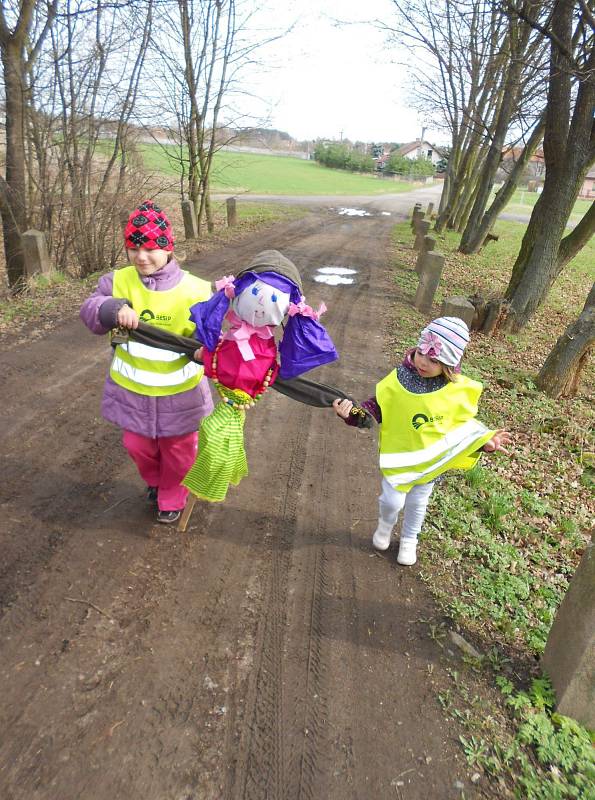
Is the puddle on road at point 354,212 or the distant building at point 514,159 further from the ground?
the distant building at point 514,159

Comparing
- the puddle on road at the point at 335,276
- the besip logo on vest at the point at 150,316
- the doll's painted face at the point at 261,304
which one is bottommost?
the puddle on road at the point at 335,276

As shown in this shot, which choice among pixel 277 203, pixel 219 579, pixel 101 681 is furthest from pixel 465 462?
pixel 277 203

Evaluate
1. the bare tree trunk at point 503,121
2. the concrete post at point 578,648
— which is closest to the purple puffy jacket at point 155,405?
the concrete post at point 578,648

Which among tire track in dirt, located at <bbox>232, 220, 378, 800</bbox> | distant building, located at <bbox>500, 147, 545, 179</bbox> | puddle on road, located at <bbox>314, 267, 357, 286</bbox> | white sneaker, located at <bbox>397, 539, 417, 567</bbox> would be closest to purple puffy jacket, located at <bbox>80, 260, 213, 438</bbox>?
tire track in dirt, located at <bbox>232, 220, 378, 800</bbox>

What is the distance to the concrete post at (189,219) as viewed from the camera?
1291cm

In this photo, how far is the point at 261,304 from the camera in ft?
8.75

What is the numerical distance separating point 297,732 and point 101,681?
3.31 ft

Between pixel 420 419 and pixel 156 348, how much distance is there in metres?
1.66

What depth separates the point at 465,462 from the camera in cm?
308

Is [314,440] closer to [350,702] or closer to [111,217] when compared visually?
[350,702]

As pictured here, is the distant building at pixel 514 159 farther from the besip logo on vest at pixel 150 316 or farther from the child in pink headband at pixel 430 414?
the besip logo on vest at pixel 150 316

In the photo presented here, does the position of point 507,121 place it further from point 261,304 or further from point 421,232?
point 261,304

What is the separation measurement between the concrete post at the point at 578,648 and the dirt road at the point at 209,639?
651mm

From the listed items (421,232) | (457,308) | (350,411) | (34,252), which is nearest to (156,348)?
(350,411)
